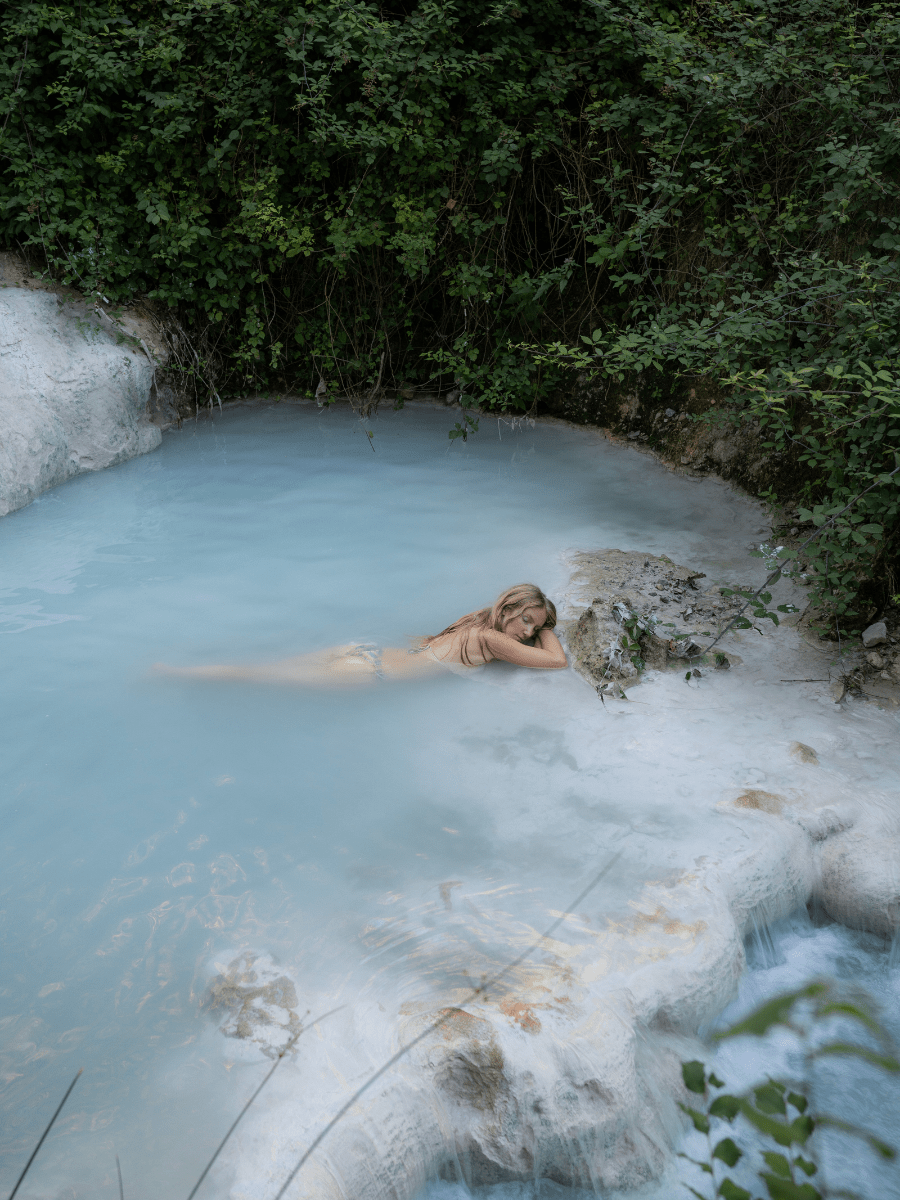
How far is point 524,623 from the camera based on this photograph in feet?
12.5

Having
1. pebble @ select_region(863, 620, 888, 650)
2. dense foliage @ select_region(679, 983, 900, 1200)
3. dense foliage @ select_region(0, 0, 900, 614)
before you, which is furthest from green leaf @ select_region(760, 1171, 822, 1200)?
dense foliage @ select_region(0, 0, 900, 614)

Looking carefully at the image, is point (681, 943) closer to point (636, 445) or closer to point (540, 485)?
point (540, 485)

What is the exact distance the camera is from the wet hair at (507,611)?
12.5 ft

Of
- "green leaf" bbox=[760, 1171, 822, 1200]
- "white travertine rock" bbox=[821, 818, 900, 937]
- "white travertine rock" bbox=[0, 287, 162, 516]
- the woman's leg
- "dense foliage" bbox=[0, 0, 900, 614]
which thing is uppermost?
"dense foliage" bbox=[0, 0, 900, 614]

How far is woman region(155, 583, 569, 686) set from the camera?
3723 millimetres

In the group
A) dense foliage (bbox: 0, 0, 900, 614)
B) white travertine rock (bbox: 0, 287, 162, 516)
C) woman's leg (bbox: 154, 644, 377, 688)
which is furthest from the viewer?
white travertine rock (bbox: 0, 287, 162, 516)

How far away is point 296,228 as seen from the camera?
6.29m

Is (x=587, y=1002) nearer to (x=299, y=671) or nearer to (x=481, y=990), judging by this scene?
(x=481, y=990)

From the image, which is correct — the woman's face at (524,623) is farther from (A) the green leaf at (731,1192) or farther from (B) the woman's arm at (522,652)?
(A) the green leaf at (731,1192)

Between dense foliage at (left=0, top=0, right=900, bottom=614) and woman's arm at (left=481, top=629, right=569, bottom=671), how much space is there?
195cm

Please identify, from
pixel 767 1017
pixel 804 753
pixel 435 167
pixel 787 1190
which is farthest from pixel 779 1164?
pixel 435 167

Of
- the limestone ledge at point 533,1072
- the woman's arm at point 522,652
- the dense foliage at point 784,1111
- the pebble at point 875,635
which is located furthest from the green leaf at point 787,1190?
the pebble at point 875,635

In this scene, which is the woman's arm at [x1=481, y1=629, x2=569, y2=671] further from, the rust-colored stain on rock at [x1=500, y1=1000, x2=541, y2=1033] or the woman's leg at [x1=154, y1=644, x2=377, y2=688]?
the rust-colored stain on rock at [x1=500, y1=1000, x2=541, y2=1033]

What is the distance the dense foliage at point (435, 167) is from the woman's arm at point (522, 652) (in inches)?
76.6
